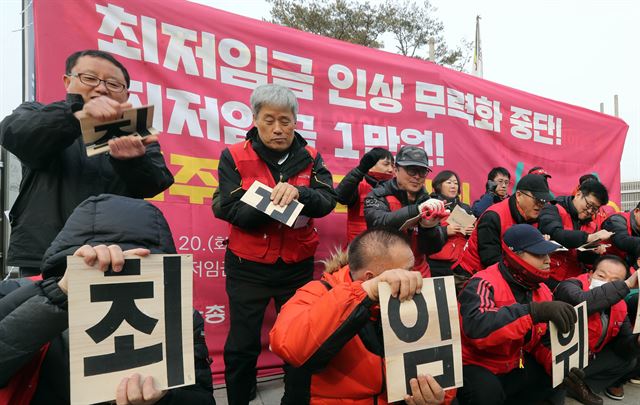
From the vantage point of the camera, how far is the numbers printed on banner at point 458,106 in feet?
14.6

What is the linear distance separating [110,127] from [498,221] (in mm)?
2649

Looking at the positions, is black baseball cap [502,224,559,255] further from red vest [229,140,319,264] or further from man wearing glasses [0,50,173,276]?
man wearing glasses [0,50,173,276]

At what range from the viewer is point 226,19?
3373mm

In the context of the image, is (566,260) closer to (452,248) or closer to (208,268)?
(452,248)

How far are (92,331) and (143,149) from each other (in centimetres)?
86

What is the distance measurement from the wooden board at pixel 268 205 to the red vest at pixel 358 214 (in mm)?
1184

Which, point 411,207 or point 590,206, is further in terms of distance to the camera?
point 590,206

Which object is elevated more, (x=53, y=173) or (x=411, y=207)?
(x=53, y=173)

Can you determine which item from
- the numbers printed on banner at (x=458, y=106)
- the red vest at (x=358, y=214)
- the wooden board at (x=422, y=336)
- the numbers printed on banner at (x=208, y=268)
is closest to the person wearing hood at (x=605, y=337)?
the red vest at (x=358, y=214)

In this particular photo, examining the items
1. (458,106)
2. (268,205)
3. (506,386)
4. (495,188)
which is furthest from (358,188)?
(458,106)

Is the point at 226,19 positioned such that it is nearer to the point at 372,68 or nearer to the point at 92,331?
the point at 372,68

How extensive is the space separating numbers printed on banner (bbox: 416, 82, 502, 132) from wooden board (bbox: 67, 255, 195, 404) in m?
3.63

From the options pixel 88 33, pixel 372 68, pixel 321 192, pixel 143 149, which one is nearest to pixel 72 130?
pixel 143 149

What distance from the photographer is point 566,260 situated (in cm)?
388
